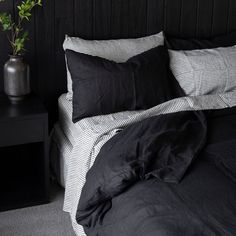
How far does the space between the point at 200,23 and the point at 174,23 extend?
187 mm

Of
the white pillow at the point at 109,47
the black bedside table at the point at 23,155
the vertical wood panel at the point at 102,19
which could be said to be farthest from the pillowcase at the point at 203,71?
the black bedside table at the point at 23,155

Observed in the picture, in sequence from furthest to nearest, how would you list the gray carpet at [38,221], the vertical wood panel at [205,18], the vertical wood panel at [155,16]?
the vertical wood panel at [205,18], the vertical wood panel at [155,16], the gray carpet at [38,221]

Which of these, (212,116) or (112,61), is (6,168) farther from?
(212,116)

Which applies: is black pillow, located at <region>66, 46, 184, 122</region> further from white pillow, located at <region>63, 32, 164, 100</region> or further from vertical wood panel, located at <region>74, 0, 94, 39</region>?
vertical wood panel, located at <region>74, 0, 94, 39</region>

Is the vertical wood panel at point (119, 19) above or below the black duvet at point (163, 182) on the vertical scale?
above

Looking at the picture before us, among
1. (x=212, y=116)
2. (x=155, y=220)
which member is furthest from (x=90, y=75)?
(x=155, y=220)

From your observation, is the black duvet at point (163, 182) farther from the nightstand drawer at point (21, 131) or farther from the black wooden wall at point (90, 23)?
the black wooden wall at point (90, 23)

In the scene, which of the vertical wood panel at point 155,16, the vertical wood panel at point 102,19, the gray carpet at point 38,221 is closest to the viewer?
the gray carpet at point 38,221

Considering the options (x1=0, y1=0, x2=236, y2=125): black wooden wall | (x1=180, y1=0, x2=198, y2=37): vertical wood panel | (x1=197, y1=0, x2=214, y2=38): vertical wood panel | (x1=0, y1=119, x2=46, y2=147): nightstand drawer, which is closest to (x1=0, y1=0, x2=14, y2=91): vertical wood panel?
(x1=0, y1=0, x2=236, y2=125): black wooden wall

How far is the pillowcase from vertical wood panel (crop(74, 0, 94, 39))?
0.50 metres

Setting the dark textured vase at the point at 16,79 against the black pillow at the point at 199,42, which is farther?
the black pillow at the point at 199,42

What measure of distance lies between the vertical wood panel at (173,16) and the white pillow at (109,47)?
0.24 m

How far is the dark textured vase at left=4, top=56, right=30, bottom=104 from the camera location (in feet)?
9.09

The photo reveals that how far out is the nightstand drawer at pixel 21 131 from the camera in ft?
8.80
